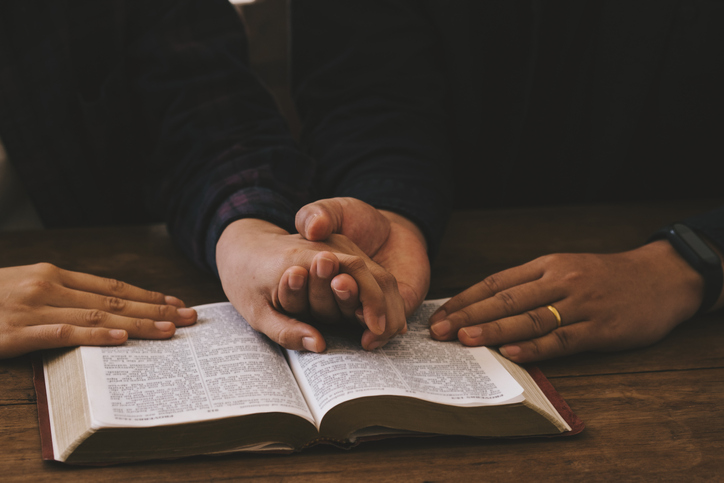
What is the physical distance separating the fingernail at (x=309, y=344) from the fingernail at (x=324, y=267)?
0.08 m

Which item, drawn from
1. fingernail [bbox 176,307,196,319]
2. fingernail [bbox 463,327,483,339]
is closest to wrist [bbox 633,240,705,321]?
fingernail [bbox 463,327,483,339]

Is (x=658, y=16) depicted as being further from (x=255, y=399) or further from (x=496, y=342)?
(x=255, y=399)

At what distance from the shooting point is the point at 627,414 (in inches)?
21.9

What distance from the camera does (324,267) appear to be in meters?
0.52

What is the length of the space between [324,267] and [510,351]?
0.86 feet

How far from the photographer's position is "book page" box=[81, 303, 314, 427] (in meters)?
0.47

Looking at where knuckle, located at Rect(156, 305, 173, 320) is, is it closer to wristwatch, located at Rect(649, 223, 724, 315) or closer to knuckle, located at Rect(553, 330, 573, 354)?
knuckle, located at Rect(553, 330, 573, 354)

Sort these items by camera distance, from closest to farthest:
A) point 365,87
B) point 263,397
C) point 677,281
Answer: point 263,397 → point 677,281 → point 365,87

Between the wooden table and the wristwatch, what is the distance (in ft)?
0.17

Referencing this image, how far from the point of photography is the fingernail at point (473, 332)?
0.63m

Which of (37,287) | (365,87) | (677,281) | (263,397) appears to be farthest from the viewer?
(365,87)

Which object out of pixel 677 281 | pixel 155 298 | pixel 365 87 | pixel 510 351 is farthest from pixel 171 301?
pixel 677 281

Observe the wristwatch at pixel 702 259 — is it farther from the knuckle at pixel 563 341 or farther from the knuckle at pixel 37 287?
the knuckle at pixel 37 287

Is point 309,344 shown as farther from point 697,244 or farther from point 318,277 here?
point 697,244
